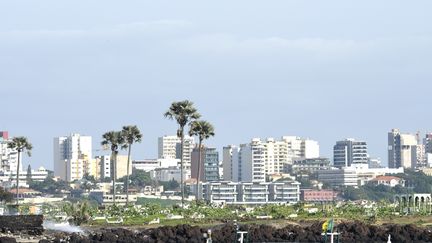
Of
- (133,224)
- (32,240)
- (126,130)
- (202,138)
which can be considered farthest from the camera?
(126,130)

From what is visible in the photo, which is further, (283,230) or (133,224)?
(133,224)

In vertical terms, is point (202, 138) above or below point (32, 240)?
above

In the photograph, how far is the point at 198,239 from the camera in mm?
71625

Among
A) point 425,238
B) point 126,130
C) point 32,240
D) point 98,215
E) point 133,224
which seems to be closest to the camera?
point 425,238

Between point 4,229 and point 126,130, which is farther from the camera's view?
point 126,130

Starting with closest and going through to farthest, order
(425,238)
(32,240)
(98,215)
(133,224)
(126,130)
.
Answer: (425,238), (32,240), (133,224), (98,215), (126,130)

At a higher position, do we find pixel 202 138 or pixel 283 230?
pixel 202 138

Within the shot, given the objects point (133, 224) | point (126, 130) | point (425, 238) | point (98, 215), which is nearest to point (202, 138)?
point (126, 130)

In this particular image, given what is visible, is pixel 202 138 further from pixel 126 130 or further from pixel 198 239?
pixel 198 239

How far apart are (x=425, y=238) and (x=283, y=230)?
680 centimetres

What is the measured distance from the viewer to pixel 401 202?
4373 inches

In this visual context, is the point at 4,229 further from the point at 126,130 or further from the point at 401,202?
the point at 126,130

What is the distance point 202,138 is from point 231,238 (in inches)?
2687

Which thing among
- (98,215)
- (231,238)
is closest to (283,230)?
(231,238)
